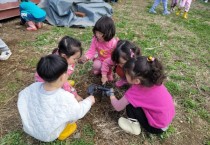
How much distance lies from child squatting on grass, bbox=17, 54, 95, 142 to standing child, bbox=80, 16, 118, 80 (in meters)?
1.02

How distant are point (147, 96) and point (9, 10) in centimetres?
429

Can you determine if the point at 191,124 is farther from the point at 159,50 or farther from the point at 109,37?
the point at 159,50

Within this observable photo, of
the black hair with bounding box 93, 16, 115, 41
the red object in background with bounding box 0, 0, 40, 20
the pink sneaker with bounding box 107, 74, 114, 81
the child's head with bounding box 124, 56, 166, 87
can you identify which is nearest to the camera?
the child's head with bounding box 124, 56, 166, 87

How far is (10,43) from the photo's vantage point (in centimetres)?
438

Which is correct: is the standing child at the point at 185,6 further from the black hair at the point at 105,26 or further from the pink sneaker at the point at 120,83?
the black hair at the point at 105,26

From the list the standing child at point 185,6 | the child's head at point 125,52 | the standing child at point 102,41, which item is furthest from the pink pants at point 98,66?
the standing child at point 185,6

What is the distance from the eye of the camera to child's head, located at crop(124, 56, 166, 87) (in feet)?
7.18

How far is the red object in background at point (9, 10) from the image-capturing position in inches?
205

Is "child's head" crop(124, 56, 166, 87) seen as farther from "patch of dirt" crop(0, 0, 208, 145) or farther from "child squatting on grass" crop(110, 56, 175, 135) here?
"patch of dirt" crop(0, 0, 208, 145)

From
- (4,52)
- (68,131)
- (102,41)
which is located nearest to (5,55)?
(4,52)

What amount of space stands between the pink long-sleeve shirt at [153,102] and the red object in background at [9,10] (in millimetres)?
4035

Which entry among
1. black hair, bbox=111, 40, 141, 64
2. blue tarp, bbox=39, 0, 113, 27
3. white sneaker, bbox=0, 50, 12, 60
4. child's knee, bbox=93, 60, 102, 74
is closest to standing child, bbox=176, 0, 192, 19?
blue tarp, bbox=39, 0, 113, 27

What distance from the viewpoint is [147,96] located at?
89.5 inches

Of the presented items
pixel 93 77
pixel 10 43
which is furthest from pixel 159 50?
pixel 10 43
